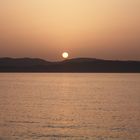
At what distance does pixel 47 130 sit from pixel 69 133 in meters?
2.70

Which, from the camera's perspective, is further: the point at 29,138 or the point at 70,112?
the point at 70,112

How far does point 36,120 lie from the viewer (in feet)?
163

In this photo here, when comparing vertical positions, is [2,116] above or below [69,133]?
above

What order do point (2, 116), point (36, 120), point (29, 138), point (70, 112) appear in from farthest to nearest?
1. point (70, 112)
2. point (2, 116)
3. point (36, 120)
4. point (29, 138)

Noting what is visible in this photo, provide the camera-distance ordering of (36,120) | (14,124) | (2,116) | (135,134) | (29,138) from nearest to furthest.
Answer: (29,138), (135,134), (14,124), (36,120), (2,116)

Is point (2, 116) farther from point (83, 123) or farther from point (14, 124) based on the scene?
point (83, 123)

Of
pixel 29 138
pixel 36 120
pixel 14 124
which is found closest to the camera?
pixel 29 138

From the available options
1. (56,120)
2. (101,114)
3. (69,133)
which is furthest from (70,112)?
(69,133)

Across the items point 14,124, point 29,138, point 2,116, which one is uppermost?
point 2,116

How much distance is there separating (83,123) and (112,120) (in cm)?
452

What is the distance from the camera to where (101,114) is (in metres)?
56.5

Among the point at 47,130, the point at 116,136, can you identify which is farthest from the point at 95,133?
the point at 47,130

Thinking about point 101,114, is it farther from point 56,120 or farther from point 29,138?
point 29,138

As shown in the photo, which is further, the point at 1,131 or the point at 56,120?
the point at 56,120
